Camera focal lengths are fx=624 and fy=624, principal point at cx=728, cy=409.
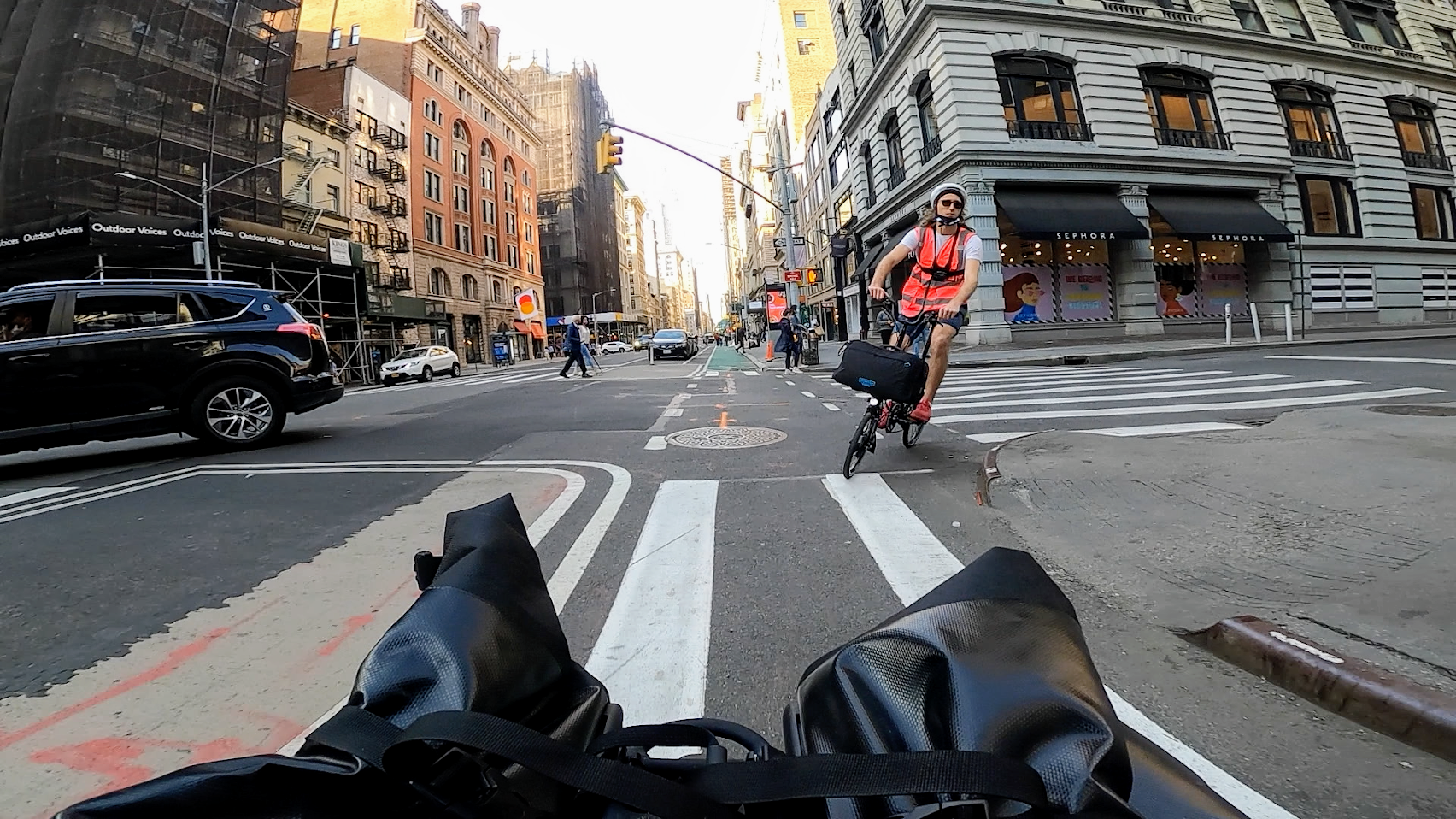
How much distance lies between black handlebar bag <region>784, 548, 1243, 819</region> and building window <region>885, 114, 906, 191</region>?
26.1 metres

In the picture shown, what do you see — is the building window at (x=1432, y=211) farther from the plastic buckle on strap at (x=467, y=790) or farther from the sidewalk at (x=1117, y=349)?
the plastic buckle on strap at (x=467, y=790)

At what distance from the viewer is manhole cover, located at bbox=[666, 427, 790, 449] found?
21.1 ft

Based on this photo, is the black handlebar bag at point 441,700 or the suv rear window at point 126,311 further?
the suv rear window at point 126,311

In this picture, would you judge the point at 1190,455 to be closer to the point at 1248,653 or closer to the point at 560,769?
the point at 1248,653

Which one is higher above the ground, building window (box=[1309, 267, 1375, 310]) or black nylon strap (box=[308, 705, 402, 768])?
building window (box=[1309, 267, 1375, 310])

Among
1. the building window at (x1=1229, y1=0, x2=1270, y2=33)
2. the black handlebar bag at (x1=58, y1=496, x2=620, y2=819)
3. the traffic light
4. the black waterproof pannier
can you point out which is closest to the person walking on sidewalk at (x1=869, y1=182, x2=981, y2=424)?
the black waterproof pannier

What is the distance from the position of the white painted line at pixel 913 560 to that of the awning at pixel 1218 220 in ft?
72.4

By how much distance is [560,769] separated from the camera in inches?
32.2

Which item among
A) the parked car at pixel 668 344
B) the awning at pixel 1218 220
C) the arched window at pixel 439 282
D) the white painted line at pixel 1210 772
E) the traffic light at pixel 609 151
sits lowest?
the white painted line at pixel 1210 772

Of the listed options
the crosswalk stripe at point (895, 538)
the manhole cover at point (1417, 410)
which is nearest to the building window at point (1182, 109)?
the manhole cover at point (1417, 410)

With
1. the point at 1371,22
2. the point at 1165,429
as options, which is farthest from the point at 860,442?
the point at 1371,22

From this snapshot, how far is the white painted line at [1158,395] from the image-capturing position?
8.12m

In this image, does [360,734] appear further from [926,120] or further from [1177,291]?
[1177,291]

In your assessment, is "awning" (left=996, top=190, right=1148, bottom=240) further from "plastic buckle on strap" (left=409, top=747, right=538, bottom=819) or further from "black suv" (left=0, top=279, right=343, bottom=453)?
"plastic buckle on strap" (left=409, top=747, right=538, bottom=819)
